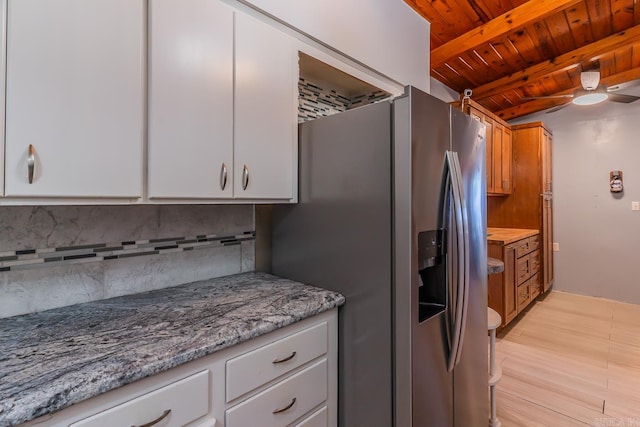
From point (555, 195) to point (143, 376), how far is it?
5.45 meters

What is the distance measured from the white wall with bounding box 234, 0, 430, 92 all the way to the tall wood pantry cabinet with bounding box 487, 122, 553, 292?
2.63m

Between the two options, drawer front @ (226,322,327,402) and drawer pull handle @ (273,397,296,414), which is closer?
drawer front @ (226,322,327,402)

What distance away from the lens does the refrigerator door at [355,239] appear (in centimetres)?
122

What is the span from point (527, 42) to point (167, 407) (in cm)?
412

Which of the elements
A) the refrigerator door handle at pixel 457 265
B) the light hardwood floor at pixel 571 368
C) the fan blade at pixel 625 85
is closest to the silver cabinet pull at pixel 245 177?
the refrigerator door handle at pixel 457 265

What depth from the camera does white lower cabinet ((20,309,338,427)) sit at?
77 centimetres

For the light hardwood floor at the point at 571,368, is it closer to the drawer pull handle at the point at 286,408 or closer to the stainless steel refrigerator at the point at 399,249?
the stainless steel refrigerator at the point at 399,249

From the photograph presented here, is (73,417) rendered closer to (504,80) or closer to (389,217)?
(389,217)

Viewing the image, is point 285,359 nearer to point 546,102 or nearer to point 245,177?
point 245,177

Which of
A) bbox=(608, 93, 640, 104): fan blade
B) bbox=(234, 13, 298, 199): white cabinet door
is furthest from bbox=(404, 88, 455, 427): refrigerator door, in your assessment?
bbox=(608, 93, 640, 104): fan blade

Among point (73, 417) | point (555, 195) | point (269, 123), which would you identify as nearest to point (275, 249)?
point (269, 123)

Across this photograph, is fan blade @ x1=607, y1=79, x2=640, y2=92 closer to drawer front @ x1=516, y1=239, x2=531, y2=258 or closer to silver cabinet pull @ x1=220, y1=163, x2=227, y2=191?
drawer front @ x1=516, y1=239, x2=531, y2=258

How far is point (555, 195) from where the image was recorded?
15.0 feet

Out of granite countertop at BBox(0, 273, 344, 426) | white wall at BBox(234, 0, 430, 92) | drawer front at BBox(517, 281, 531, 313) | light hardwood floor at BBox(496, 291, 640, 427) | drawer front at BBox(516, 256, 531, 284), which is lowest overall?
light hardwood floor at BBox(496, 291, 640, 427)
